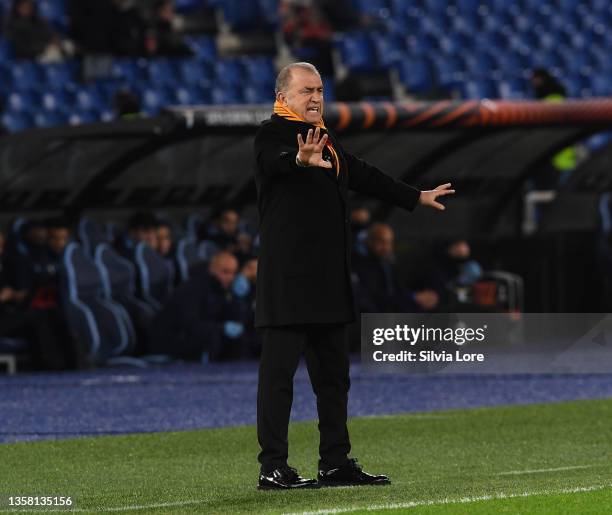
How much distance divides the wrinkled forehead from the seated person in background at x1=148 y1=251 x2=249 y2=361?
393 inches

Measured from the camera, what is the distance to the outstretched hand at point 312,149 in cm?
728

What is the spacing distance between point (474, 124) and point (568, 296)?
11.1 feet

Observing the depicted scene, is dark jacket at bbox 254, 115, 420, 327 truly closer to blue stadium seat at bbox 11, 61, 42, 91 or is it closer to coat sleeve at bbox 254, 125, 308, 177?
coat sleeve at bbox 254, 125, 308, 177

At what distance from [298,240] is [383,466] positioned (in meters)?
2.20

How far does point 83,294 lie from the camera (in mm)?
17266

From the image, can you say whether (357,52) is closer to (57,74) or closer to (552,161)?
(57,74)

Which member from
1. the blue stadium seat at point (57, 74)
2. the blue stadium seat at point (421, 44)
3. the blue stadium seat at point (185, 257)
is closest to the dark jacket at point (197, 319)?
the blue stadium seat at point (185, 257)

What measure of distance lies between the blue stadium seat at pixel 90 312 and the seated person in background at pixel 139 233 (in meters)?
0.73

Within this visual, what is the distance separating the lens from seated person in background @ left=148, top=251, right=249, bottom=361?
1755cm

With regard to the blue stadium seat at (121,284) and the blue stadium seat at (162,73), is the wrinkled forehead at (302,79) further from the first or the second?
the blue stadium seat at (162,73)

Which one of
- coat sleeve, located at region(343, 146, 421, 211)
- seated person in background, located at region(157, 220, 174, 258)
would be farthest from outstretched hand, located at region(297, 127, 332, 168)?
seated person in background, located at region(157, 220, 174, 258)

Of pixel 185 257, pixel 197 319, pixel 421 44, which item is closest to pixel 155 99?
pixel 421 44

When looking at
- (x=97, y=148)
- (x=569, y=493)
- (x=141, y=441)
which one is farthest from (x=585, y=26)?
(x=569, y=493)

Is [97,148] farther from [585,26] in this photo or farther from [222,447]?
[585,26]
